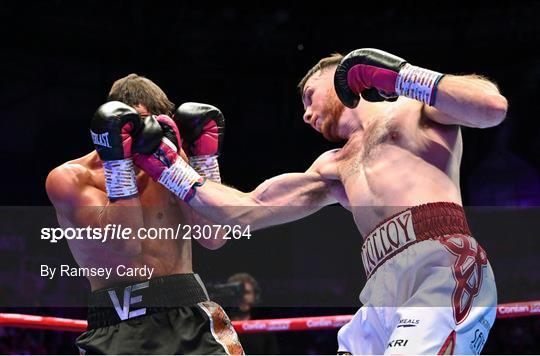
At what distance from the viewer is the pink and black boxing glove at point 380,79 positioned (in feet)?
8.04

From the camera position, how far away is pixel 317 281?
7.73m

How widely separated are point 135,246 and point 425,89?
1.14m

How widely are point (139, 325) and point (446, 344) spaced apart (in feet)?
3.50

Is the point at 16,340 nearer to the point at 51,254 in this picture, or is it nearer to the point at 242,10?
the point at 51,254

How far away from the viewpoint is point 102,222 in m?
2.71

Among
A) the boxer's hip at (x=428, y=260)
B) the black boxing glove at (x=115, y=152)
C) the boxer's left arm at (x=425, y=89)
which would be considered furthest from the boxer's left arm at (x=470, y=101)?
the black boxing glove at (x=115, y=152)

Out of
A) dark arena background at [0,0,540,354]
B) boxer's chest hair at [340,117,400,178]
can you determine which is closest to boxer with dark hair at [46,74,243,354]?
boxer's chest hair at [340,117,400,178]

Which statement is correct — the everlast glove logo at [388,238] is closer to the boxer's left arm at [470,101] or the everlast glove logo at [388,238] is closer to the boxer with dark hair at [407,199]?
the boxer with dark hair at [407,199]

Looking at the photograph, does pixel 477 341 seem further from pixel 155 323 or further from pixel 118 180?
pixel 118 180

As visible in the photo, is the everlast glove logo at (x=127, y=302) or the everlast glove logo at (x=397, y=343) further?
the everlast glove logo at (x=127, y=302)

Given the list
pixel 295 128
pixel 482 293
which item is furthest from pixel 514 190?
pixel 482 293

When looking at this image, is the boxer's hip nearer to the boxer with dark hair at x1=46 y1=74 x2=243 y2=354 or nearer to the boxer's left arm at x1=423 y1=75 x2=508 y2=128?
the boxer's left arm at x1=423 y1=75 x2=508 y2=128

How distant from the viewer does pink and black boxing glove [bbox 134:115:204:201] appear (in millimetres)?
2826

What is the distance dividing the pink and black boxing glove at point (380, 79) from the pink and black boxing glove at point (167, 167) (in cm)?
64
